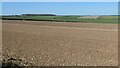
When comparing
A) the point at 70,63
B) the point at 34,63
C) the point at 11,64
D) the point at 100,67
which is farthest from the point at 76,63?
the point at 11,64

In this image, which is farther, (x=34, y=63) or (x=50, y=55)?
(x=50, y=55)

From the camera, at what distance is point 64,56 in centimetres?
1700

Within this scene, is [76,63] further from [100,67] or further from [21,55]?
[21,55]

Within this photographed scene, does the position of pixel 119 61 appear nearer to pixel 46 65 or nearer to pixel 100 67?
pixel 100 67

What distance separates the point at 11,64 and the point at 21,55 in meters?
3.81

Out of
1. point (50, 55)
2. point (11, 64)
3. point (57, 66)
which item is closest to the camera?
point (11, 64)

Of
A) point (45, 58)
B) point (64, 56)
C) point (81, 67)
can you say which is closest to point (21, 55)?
point (45, 58)

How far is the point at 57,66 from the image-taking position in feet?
45.1

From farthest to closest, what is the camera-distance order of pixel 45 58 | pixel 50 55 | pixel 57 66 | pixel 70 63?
pixel 50 55 < pixel 45 58 < pixel 70 63 < pixel 57 66

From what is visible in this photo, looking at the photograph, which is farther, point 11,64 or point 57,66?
point 57,66

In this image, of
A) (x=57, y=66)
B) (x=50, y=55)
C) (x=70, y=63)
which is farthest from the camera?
(x=50, y=55)

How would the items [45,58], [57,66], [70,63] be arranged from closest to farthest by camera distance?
[57,66] → [70,63] → [45,58]

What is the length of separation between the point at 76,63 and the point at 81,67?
99 centimetres

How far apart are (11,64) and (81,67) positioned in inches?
133
